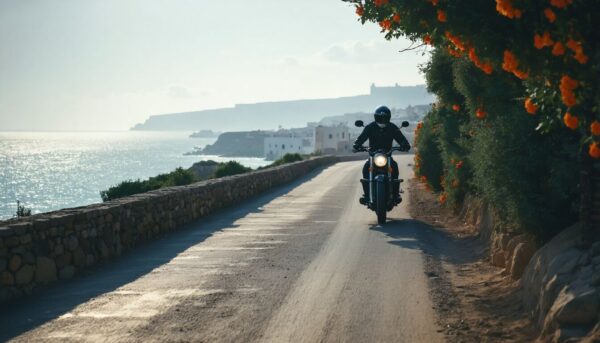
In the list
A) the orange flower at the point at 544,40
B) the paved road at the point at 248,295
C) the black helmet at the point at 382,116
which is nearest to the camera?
the orange flower at the point at 544,40

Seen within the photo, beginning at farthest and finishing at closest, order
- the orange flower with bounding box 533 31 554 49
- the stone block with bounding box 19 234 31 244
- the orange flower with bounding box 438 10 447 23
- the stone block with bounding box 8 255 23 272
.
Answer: the stone block with bounding box 19 234 31 244 < the stone block with bounding box 8 255 23 272 < the orange flower with bounding box 438 10 447 23 < the orange flower with bounding box 533 31 554 49

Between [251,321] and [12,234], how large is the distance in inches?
126

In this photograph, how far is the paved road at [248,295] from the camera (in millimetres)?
6035

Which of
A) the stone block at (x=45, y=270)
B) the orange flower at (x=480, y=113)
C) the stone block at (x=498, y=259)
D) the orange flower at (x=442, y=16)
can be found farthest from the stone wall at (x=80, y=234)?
the orange flower at (x=480, y=113)

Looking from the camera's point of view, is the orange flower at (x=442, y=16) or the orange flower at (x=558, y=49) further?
the orange flower at (x=442, y=16)

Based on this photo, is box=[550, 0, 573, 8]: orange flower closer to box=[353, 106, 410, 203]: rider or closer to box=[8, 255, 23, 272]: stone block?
box=[8, 255, 23, 272]: stone block

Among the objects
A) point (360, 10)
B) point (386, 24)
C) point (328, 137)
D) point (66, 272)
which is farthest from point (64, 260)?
point (328, 137)

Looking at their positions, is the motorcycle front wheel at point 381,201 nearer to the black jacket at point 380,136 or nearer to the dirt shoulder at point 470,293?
the black jacket at point 380,136

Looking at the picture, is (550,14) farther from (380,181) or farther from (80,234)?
(380,181)

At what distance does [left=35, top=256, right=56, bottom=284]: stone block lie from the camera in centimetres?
797

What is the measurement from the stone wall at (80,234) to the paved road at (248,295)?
0.27 m

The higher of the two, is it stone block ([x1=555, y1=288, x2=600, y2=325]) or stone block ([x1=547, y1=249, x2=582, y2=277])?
stone block ([x1=547, y1=249, x2=582, y2=277])

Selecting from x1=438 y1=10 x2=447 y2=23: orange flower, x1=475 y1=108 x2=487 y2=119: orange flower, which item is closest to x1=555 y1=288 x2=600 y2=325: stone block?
x1=438 y1=10 x2=447 y2=23: orange flower

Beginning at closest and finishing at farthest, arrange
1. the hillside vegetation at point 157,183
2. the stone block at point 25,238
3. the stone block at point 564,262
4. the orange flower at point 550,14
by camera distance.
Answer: the orange flower at point 550,14
the stone block at point 564,262
the stone block at point 25,238
the hillside vegetation at point 157,183
